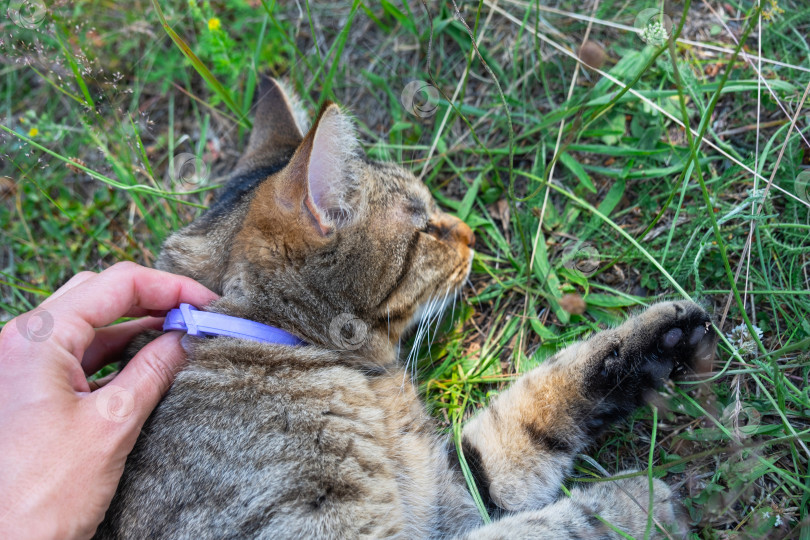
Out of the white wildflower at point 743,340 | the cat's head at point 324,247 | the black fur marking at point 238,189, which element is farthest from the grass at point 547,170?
the cat's head at point 324,247

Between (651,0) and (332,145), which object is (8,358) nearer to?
(332,145)

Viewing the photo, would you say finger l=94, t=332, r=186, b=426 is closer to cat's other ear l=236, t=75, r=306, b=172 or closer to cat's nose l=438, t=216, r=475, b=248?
cat's other ear l=236, t=75, r=306, b=172

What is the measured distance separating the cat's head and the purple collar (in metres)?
0.04

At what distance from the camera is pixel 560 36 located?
2.66 meters

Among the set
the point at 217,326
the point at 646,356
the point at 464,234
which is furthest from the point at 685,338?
the point at 217,326

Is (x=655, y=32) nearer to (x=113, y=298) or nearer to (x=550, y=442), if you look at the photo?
(x=550, y=442)

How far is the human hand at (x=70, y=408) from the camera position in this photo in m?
1.50

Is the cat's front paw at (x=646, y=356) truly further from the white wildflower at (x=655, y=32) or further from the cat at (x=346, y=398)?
the white wildflower at (x=655, y=32)

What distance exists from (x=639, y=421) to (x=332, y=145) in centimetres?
153

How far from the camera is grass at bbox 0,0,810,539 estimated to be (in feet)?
6.24

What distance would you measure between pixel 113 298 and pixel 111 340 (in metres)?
0.42

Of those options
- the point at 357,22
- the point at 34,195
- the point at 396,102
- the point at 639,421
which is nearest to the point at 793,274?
the point at 639,421

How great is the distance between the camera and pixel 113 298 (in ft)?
5.80

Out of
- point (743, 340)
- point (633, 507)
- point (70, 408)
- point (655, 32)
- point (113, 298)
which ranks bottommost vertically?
point (633, 507)
